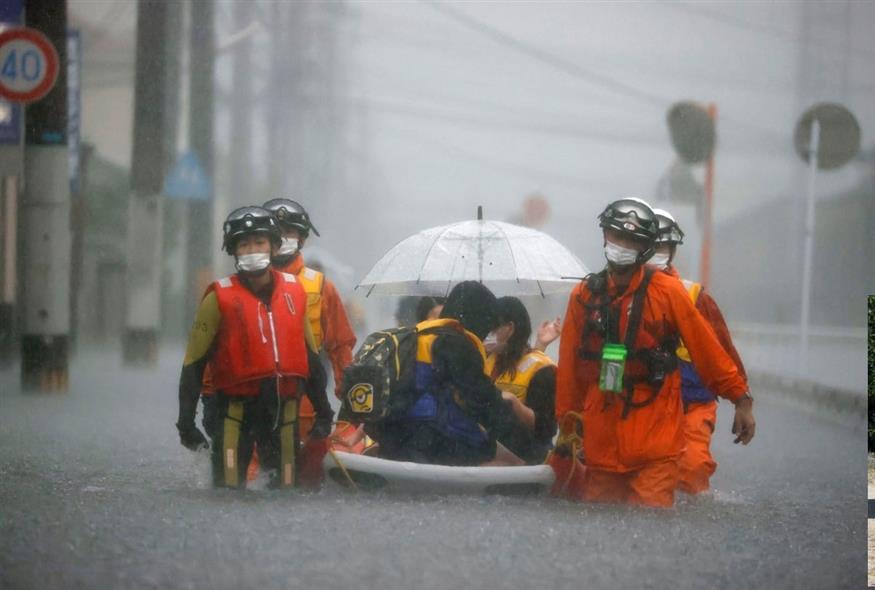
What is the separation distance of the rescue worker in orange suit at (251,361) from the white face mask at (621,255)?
114 cm

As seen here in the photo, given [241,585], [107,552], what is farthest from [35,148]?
[241,585]

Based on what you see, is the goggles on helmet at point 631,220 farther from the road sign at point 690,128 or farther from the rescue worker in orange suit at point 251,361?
the road sign at point 690,128

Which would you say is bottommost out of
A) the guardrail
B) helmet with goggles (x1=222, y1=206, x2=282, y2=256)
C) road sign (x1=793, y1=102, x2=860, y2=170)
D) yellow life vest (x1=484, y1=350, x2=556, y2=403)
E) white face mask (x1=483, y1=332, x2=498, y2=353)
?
the guardrail

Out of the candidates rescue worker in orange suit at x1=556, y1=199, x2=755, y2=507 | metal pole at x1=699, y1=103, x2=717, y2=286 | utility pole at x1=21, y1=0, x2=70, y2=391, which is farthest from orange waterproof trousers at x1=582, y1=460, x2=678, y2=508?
utility pole at x1=21, y1=0, x2=70, y2=391

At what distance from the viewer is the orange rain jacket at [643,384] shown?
5406 millimetres

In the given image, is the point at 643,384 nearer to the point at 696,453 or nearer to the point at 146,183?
the point at 696,453

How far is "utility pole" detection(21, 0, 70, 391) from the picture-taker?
643 centimetres

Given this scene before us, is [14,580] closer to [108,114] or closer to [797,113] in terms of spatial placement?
[108,114]

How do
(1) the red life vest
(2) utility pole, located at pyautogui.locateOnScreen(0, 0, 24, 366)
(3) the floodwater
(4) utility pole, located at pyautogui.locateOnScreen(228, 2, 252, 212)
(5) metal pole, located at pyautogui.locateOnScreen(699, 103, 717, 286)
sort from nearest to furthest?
(3) the floodwater
(1) the red life vest
(2) utility pole, located at pyautogui.locateOnScreen(0, 0, 24, 366)
(4) utility pole, located at pyautogui.locateOnScreen(228, 2, 252, 212)
(5) metal pole, located at pyautogui.locateOnScreen(699, 103, 717, 286)

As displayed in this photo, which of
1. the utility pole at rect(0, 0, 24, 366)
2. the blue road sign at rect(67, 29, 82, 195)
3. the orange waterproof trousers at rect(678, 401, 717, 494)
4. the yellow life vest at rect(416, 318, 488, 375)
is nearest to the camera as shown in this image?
the yellow life vest at rect(416, 318, 488, 375)

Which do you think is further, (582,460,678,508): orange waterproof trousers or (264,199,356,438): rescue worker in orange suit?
(264,199,356,438): rescue worker in orange suit

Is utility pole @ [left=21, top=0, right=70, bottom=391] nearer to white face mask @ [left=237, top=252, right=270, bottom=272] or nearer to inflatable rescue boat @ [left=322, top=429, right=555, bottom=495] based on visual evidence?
white face mask @ [left=237, top=252, right=270, bottom=272]

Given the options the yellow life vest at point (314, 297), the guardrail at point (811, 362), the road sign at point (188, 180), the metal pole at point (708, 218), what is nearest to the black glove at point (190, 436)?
the yellow life vest at point (314, 297)

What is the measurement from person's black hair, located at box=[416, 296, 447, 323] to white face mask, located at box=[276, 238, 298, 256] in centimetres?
92
